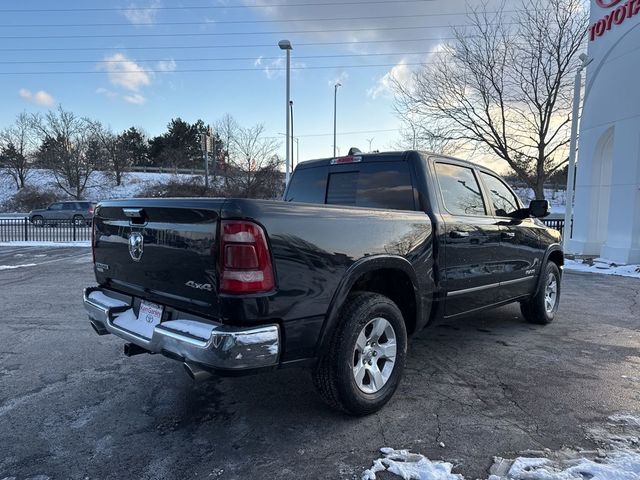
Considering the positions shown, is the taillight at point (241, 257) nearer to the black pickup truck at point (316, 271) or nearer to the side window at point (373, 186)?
the black pickup truck at point (316, 271)

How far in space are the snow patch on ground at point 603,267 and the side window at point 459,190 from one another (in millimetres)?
7737

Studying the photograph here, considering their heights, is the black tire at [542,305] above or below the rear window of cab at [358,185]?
below

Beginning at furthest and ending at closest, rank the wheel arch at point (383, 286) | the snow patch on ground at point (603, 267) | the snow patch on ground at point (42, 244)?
the snow patch on ground at point (42, 244)
the snow patch on ground at point (603, 267)
the wheel arch at point (383, 286)

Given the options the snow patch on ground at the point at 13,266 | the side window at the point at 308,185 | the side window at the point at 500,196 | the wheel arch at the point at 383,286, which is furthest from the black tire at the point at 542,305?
the snow patch on ground at the point at 13,266

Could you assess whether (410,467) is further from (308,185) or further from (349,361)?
(308,185)

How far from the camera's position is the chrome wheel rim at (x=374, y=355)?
331 centimetres

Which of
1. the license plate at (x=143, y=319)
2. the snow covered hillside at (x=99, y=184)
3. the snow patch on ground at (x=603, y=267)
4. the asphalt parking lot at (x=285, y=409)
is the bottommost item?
the asphalt parking lot at (x=285, y=409)

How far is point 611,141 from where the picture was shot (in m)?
13.2

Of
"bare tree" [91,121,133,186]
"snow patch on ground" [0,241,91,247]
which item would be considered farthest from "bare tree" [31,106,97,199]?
"snow patch on ground" [0,241,91,247]

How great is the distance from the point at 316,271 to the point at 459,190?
218 centimetres

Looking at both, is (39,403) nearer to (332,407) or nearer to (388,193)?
(332,407)

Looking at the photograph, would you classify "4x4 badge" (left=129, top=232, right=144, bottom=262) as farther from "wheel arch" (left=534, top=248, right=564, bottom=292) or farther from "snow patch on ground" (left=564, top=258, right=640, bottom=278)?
"snow patch on ground" (left=564, top=258, right=640, bottom=278)

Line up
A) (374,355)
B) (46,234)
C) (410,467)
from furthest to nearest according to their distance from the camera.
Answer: (46,234) → (374,355) → (410,467)

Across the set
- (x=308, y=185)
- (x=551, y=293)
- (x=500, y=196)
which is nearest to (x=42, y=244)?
(x=308, y=185)
